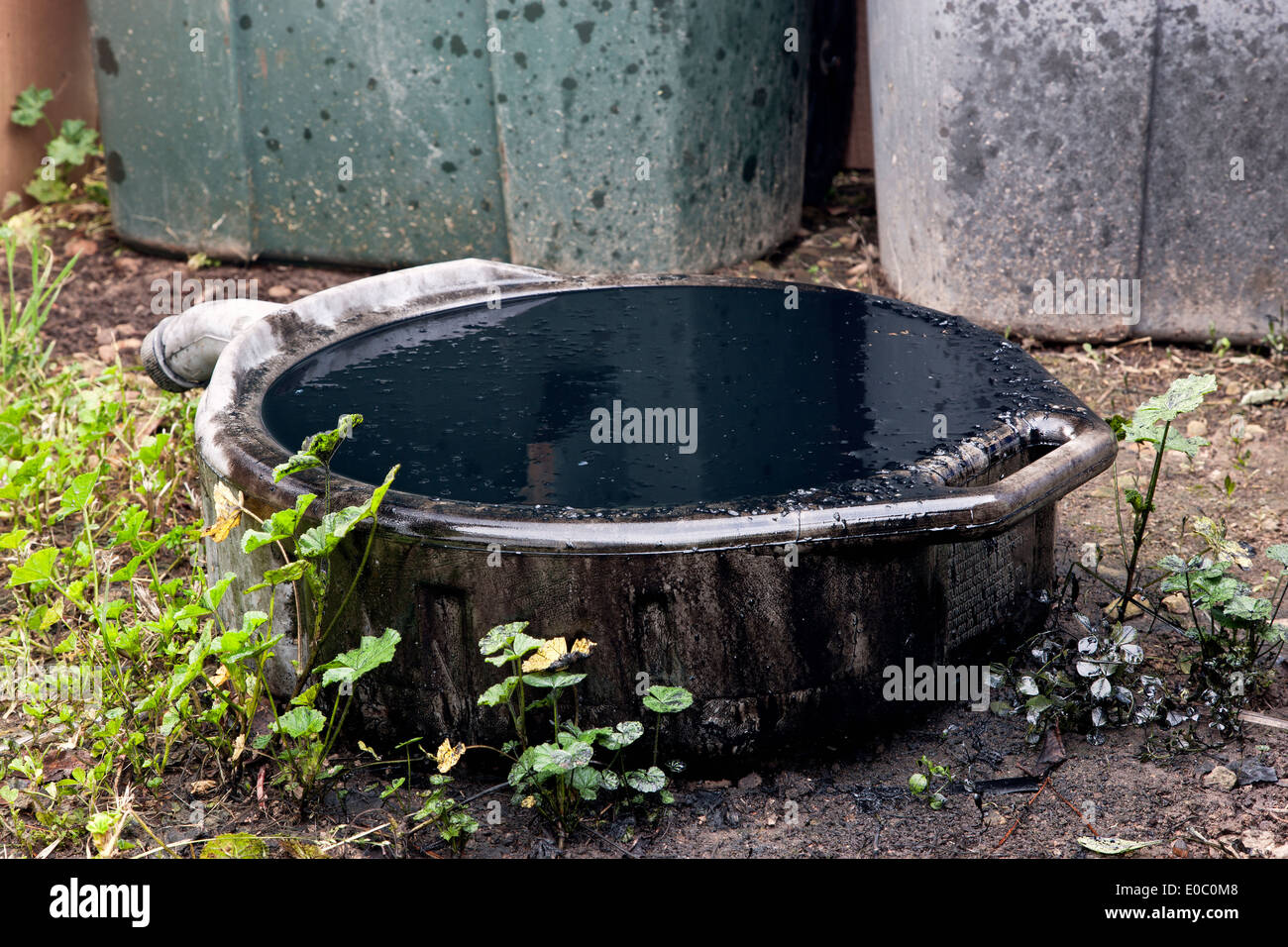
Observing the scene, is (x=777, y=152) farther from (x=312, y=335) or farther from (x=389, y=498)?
(x=389, y=498)

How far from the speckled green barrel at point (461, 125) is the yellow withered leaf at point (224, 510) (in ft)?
7.20

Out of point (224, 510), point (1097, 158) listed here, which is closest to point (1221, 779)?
point (224, 510)

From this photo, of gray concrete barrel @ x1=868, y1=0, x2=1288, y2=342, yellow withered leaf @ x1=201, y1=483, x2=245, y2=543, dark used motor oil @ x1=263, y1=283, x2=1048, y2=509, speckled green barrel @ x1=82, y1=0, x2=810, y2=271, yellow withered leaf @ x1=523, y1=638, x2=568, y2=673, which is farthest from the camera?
speckled green barrel @ x1=82, y1=0, x2=810, y2=271

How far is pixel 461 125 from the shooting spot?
→ 13.0 feet

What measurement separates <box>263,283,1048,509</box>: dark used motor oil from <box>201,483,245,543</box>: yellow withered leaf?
0.66 ft

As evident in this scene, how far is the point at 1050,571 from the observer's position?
7.58 ft

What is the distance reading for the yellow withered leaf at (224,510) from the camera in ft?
6.24

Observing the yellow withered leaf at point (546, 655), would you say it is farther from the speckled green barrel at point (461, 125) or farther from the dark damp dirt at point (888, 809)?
the speckled green barrel at point (461, 125)

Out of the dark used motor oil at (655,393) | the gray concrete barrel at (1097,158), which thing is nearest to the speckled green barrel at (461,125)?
the gray concrete barrel at (1097,158)

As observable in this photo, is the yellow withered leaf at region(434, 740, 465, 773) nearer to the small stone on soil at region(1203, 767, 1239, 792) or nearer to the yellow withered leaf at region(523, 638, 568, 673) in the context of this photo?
the yellow withered leaf at region(523, 638, 568, 673)

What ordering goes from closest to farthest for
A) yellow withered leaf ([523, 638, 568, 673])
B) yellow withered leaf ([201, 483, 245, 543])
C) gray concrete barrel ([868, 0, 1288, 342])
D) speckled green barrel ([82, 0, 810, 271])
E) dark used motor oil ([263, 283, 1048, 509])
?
yellow withered leaf ([523, 638, 568, 673])
yellow withered leaf ([201, 483, 245, 543])
dark used motor oil ([263, 283, 1048, 509])
gray concrete barrel ([868, 0, 1288, 342])
speckled green barrel ([82, 0, 810, 271])

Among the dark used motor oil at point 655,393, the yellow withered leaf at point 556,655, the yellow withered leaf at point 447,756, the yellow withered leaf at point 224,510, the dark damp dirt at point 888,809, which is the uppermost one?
the dark used motor oil at point 655,393

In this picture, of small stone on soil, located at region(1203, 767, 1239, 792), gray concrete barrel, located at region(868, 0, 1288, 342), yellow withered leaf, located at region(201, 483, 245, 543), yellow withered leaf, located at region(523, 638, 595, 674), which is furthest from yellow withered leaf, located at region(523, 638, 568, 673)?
gray concrete barrel, located at region(868, 0, 1288, 342)

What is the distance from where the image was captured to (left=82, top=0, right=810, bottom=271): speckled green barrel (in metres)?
3.79
